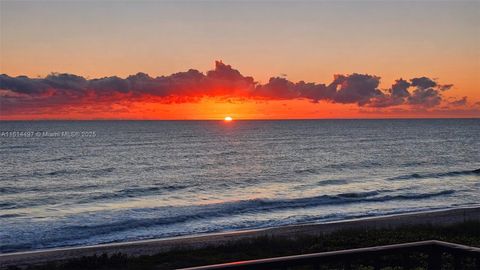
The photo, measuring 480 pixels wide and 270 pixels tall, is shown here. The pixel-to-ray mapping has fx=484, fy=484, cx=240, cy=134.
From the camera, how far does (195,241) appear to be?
→ 21094 mm

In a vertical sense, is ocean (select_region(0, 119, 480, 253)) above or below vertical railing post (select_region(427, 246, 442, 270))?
below

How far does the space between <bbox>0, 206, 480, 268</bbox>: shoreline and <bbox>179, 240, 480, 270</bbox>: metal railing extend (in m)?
15.4

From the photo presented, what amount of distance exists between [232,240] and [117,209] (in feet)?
43.4

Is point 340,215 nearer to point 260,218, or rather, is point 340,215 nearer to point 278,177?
point 260,218

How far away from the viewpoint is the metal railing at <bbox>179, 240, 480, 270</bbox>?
3605 millimetres

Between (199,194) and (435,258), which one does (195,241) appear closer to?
(435,258)

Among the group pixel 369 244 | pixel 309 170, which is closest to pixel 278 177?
pixel 309 170

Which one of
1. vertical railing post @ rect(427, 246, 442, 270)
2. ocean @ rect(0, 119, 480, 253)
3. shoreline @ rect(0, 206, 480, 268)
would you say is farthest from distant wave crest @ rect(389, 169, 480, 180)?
vertical railing post @ rect(427, 246, 442, 270)

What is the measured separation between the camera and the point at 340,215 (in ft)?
96.1

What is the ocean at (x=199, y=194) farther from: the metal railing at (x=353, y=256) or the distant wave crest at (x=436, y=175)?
the metal railing at (x=353, y=256)

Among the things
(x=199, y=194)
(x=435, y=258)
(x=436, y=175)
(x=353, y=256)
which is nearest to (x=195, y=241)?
(x=435, y=258)

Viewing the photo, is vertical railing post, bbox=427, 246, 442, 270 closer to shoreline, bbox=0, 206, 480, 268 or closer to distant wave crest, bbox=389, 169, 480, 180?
shoreline, bbox=0, 206, 480, 268

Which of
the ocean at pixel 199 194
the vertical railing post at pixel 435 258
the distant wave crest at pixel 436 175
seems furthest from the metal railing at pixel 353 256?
the distant wave crest at pixel 436 175

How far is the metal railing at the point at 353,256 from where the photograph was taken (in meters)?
3.61
